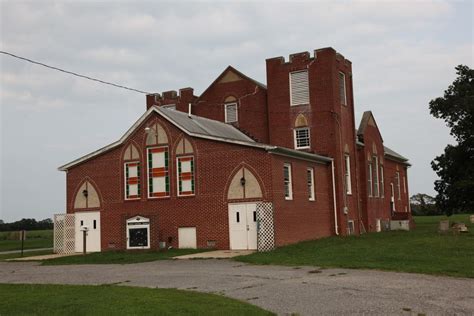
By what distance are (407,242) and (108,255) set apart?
13.5 metres

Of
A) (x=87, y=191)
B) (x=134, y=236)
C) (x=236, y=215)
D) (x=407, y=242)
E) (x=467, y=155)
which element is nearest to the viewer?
(x=407, y=242)

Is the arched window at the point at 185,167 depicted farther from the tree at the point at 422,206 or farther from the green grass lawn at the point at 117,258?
the tree at the point at 422,206

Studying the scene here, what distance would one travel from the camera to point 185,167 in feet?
93.7

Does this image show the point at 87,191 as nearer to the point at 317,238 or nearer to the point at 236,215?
the point at 236,215

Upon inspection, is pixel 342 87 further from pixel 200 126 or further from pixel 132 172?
pixel 132 172

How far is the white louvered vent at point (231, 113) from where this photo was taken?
36.6 m

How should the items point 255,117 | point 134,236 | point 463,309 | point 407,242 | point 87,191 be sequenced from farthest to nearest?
point 255,117, point 87,191, point 134,236, point 407,242, point 463,309

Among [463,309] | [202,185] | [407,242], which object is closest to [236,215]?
[202,185]

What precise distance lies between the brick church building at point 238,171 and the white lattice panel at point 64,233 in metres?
0.08

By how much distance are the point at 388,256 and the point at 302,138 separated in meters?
14.7

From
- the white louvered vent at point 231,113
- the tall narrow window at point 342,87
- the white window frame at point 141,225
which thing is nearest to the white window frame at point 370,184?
the tall narrow window at point 342,87

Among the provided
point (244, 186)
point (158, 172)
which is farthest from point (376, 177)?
point (158, 172)

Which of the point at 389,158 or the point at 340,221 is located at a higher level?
the point at 389,158

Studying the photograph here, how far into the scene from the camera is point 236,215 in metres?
26.8
